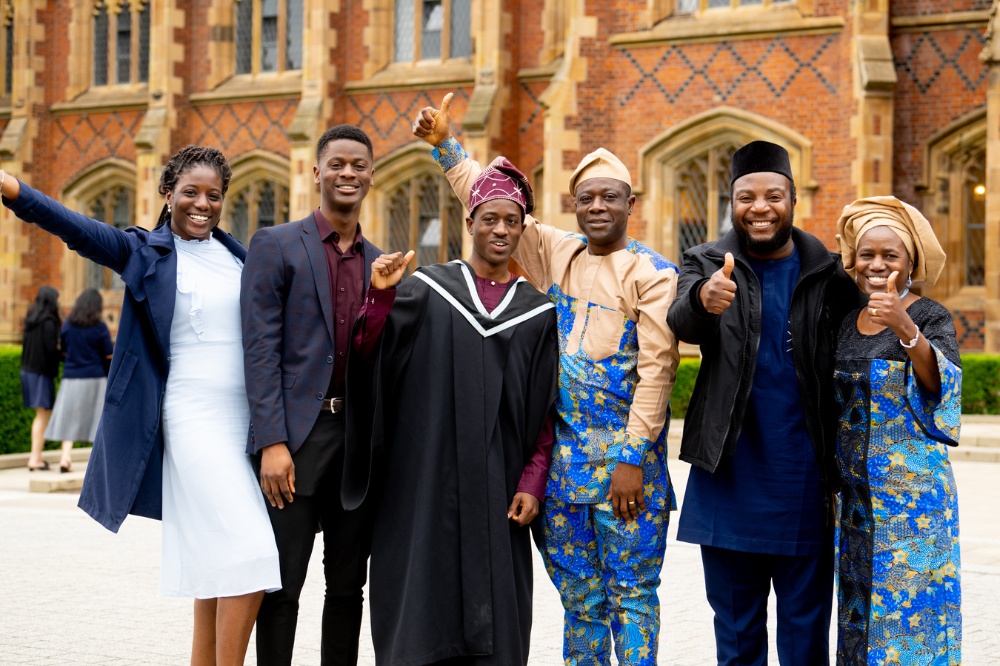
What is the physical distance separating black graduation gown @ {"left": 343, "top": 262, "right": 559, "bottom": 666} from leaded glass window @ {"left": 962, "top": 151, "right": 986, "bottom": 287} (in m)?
13.8

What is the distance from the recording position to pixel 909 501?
13.3 feet

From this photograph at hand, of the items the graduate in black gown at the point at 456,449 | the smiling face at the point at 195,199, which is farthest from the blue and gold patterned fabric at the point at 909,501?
the smiling face at the point at 195,199

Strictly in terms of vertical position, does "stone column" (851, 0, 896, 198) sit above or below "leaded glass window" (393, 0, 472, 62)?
below

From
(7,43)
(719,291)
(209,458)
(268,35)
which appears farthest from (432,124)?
(7,43)

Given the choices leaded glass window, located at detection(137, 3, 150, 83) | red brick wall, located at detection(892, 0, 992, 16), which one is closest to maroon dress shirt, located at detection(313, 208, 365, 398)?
red brick wall, located at detection(892, 0, 992, 16)

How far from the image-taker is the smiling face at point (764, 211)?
425 cm

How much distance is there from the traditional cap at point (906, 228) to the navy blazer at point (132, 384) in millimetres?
2251

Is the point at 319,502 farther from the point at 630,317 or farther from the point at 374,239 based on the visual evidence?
the point at 374,239

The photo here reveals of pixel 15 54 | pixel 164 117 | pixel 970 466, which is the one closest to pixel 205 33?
pixel 164 117

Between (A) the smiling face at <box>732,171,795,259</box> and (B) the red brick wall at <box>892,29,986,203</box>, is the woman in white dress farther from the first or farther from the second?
(B) the red brick wall at <box>892,29,986,203</box>

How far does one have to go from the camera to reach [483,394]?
4.31m

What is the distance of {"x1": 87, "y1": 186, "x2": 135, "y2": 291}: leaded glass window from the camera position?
78.6ft

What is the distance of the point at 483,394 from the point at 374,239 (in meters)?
17.2

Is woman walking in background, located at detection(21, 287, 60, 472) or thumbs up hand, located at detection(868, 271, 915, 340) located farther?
woman walking in background, located at detection(21, 287, 60, 472)
